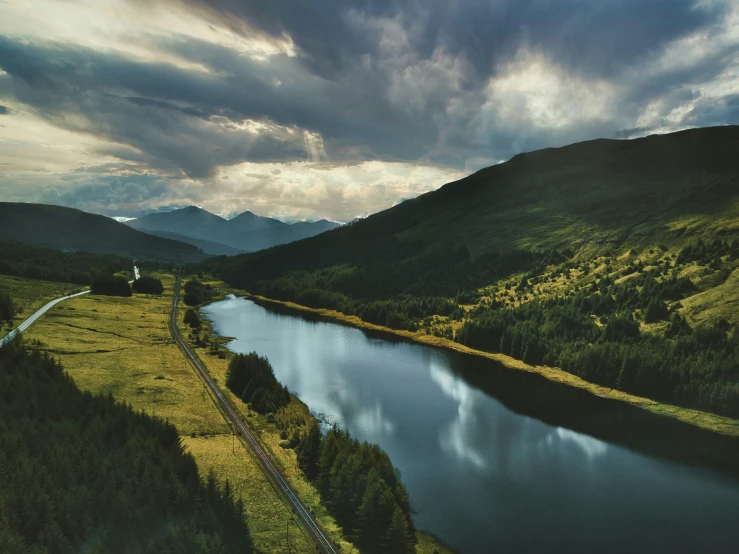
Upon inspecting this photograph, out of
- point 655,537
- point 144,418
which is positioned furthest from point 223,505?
point 655,537

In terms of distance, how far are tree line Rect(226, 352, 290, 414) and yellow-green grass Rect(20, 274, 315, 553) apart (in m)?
7.12

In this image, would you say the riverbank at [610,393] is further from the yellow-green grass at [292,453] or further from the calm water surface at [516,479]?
the yellow-green grass at [292,453]

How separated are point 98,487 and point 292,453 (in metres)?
31.9

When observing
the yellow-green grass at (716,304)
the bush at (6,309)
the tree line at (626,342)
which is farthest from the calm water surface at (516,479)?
the bush at (6,309)

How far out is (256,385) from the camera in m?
95.6

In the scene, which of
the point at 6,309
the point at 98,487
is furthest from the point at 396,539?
the point at 6,309

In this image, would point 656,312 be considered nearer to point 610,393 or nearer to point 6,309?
point 610,393

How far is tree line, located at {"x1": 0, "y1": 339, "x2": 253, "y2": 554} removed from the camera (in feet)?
120

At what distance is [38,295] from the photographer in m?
197

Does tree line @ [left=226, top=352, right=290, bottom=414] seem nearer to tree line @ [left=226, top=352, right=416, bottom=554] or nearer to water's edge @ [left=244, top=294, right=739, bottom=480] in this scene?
tree line @ [left=226, top=352, right=416, bottom=554]

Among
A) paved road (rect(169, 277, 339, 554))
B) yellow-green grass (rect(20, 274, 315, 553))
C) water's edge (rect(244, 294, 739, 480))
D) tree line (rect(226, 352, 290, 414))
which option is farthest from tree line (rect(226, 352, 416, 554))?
water's edge (rect(244, 294, 739, 480))

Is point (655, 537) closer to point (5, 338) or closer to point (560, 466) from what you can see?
point (560, 466)

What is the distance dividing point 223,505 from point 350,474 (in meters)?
14.8

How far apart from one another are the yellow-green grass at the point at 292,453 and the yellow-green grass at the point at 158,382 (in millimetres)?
3357
